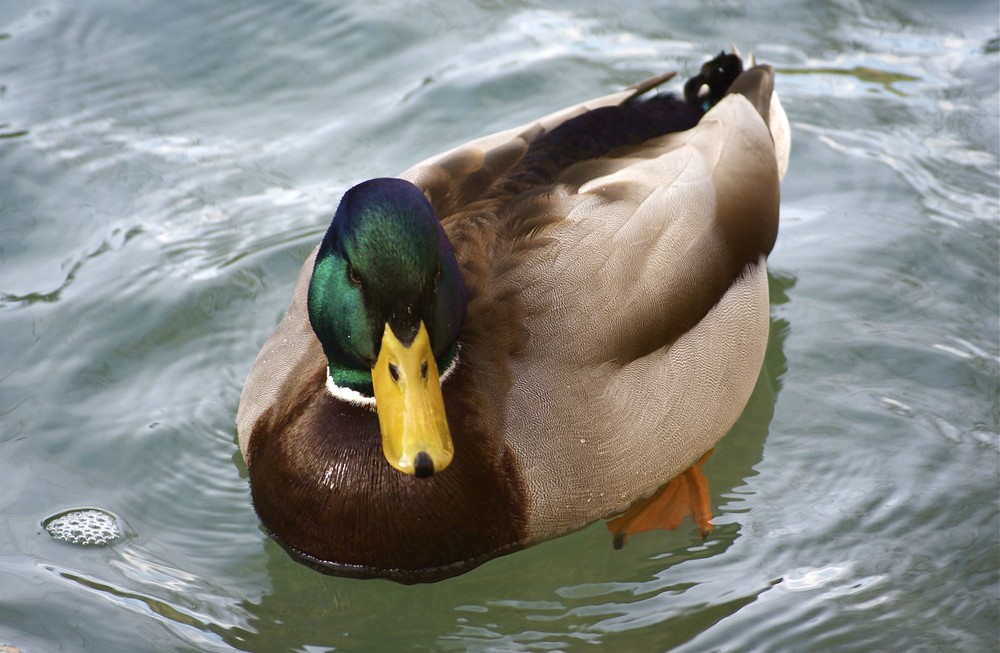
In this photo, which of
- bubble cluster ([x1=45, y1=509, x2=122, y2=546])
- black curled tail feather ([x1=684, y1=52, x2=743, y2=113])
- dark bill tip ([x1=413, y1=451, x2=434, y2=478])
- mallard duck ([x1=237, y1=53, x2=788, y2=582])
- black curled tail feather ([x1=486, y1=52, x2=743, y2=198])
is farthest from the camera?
black curled tail feather ([x1=684, y1=52, x2=743, y2=113])

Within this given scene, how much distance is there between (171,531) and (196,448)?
1.50 feet

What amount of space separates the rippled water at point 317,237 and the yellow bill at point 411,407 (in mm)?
868

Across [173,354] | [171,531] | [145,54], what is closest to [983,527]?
[171,531]

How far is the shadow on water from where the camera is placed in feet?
14.8

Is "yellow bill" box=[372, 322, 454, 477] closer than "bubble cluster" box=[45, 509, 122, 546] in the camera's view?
Yes

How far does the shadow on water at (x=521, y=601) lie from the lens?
14.8ft

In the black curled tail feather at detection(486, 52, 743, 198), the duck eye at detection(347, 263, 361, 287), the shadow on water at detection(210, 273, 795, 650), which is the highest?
the duck eye at detection(347, 263, 361, 287)

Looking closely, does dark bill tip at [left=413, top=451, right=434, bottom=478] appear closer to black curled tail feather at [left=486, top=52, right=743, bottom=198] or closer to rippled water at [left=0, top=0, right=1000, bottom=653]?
rippled water at [left=0, top=0, right=1000, bottom=653]

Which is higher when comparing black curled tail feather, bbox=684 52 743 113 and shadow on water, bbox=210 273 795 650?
black curled tail feather, bbox=684 52 743 113

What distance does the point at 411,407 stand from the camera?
397 centimetres

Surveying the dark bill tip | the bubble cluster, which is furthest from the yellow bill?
A: the bubble cluster

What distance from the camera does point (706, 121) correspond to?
5414 millimetres

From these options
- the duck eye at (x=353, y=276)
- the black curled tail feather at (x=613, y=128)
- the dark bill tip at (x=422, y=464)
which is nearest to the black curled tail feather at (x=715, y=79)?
the black curled tail feather at (x=613, y=128)

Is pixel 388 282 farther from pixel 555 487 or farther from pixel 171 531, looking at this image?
pixel 171 531
